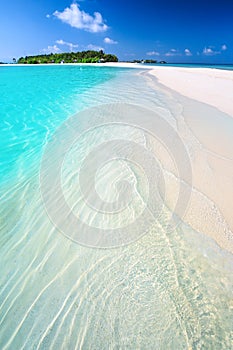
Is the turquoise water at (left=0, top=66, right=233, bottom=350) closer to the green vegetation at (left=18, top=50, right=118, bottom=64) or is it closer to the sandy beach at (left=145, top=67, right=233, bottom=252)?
the sandy beach at (left=145, top=67, right=233, bottom=252)

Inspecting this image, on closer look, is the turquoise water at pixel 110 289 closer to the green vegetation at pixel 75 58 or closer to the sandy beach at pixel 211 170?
the sandy beach at pixel 211 170

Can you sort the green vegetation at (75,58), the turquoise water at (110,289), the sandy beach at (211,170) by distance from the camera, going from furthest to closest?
1. the green vegetation at (75,58)
2. the sandy beach at (211,170)
3. the turquoise water at (110,289)

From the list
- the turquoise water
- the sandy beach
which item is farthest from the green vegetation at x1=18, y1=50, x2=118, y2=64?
the turquoise water

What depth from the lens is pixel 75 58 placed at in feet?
314

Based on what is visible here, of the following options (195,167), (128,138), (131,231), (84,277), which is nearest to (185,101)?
(128,138)

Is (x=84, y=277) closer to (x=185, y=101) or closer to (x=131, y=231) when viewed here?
(x=131, y=231)

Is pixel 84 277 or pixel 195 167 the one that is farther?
pixel 195 167

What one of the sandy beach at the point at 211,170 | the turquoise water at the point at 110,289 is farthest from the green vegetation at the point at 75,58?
the turquoise water at the point at 110,289

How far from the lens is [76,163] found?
4770 millimetres

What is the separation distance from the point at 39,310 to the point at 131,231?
1.41 metres

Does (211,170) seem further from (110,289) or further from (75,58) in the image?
(75,58)

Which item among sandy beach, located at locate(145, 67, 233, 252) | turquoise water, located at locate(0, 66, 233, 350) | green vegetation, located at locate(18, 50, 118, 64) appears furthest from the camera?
green vegetation, located at locate(18, 50, 118, 64)

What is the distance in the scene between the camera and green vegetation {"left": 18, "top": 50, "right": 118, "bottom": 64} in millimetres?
87312

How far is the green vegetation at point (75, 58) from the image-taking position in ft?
286
